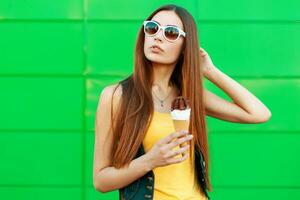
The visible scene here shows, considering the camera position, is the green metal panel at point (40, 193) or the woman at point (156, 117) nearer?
the woman at point (156, 117)

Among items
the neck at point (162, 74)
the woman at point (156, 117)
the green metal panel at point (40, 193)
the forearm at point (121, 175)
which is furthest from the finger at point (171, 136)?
the green metal panel at point (40, 193)

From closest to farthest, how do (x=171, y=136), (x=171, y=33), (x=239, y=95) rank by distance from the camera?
(x=171, y=136) → (x=171, y=33) → (x=239, y=95)

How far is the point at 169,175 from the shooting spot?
2090 millimetres

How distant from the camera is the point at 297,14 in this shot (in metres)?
4.71

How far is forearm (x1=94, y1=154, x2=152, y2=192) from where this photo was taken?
6.61ft

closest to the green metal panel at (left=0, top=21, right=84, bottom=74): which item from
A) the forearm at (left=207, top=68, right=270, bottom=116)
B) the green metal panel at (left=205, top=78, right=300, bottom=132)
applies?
the green metal panel at (left=205, top=78, right=300, bottom=132)

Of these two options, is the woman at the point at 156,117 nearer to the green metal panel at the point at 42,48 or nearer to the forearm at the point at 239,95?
the forearm at the point at 239,95

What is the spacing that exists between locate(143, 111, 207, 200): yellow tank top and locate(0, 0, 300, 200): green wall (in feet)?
8.36

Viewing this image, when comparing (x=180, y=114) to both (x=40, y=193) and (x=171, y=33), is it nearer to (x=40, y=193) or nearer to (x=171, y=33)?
(x=171, y=33)

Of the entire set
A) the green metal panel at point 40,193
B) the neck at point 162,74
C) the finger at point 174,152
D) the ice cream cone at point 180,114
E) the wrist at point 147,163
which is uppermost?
the neck at point 162,74

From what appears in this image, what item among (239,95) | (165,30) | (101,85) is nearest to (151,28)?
(165,30)

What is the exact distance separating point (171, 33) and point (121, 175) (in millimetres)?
539

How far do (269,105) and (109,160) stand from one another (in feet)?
9.04

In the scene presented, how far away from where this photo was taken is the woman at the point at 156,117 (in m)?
2.06
